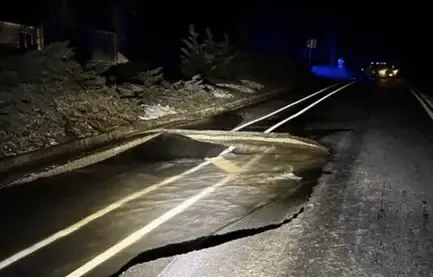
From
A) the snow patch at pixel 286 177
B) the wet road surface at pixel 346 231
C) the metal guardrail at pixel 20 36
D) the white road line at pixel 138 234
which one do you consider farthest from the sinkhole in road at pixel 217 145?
the metal guardrail at pixel 20 36

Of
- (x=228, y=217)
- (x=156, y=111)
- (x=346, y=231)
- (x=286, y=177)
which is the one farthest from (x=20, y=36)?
(x=346, y=231)

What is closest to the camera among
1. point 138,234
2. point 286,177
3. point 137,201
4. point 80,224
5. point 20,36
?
point 138,234

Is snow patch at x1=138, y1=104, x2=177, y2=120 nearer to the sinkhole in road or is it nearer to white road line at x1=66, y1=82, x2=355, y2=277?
the sinkhole in road

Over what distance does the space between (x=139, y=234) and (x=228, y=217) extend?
1143mm

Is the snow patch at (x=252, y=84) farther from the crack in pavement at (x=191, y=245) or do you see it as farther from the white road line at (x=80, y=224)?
the crack in pavement at (x=191, y=245)

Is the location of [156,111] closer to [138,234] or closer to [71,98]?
[71,98]

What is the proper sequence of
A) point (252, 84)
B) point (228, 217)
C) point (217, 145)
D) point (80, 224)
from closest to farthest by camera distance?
point (80, 224) → point (228, 217) → point (217, 145) → point (252, 84)

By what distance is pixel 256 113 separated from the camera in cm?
1866

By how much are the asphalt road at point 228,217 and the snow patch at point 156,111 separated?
511 centimetres

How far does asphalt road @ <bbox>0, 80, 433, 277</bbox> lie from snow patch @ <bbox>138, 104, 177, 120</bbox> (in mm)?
5111

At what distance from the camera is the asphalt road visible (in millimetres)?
4848

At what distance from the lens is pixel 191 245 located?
5328mm

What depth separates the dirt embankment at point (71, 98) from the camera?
11.3 metres

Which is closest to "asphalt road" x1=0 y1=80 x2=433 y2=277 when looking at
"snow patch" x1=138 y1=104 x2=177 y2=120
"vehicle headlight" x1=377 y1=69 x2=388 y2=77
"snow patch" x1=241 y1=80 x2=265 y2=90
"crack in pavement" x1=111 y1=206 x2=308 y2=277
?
"crack in pavement" x1=111 y1=206 x2=308 y2=277
